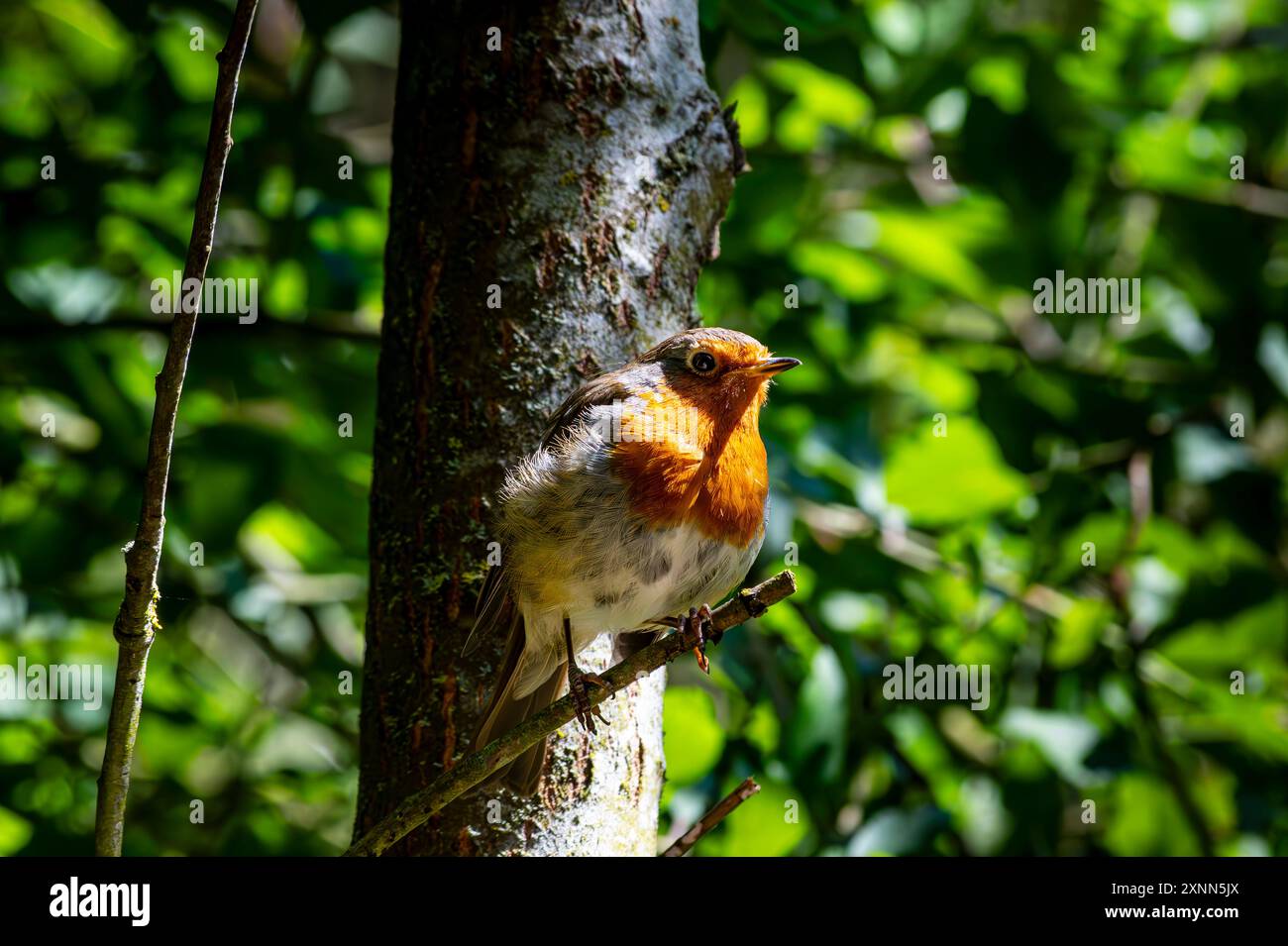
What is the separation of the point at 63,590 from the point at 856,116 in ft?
11.3

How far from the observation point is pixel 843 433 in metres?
4.07

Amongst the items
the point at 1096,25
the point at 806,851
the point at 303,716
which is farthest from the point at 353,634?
the point at 1096,25

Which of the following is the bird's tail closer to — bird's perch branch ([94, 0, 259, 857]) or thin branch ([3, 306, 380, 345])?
bird's perch branch ([94, 0, 259, 857])

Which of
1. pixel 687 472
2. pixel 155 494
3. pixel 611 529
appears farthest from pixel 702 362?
pixel 155 494

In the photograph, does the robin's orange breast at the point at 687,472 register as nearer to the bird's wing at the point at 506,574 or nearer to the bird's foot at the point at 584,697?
the bird's wing at the point at 506,574

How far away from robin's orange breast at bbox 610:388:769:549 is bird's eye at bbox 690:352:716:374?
0.09 metres

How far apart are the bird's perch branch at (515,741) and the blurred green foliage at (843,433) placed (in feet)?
4.62

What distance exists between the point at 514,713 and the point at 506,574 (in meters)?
0.36

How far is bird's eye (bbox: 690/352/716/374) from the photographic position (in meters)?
2.85

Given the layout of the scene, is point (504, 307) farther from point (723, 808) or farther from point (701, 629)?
point (723, 808)

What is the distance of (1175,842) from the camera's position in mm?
4121

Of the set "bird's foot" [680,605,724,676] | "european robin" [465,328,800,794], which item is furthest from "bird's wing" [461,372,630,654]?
"bird's foot" [680,605,724,676]

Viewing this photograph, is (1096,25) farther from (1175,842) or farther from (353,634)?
(353,634)

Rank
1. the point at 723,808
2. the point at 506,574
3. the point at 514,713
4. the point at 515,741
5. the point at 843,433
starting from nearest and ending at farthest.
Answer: the point at 515,741 < the point at 723,808 < the point at 506,574 < the point at 514,713 < the point at 843,433
